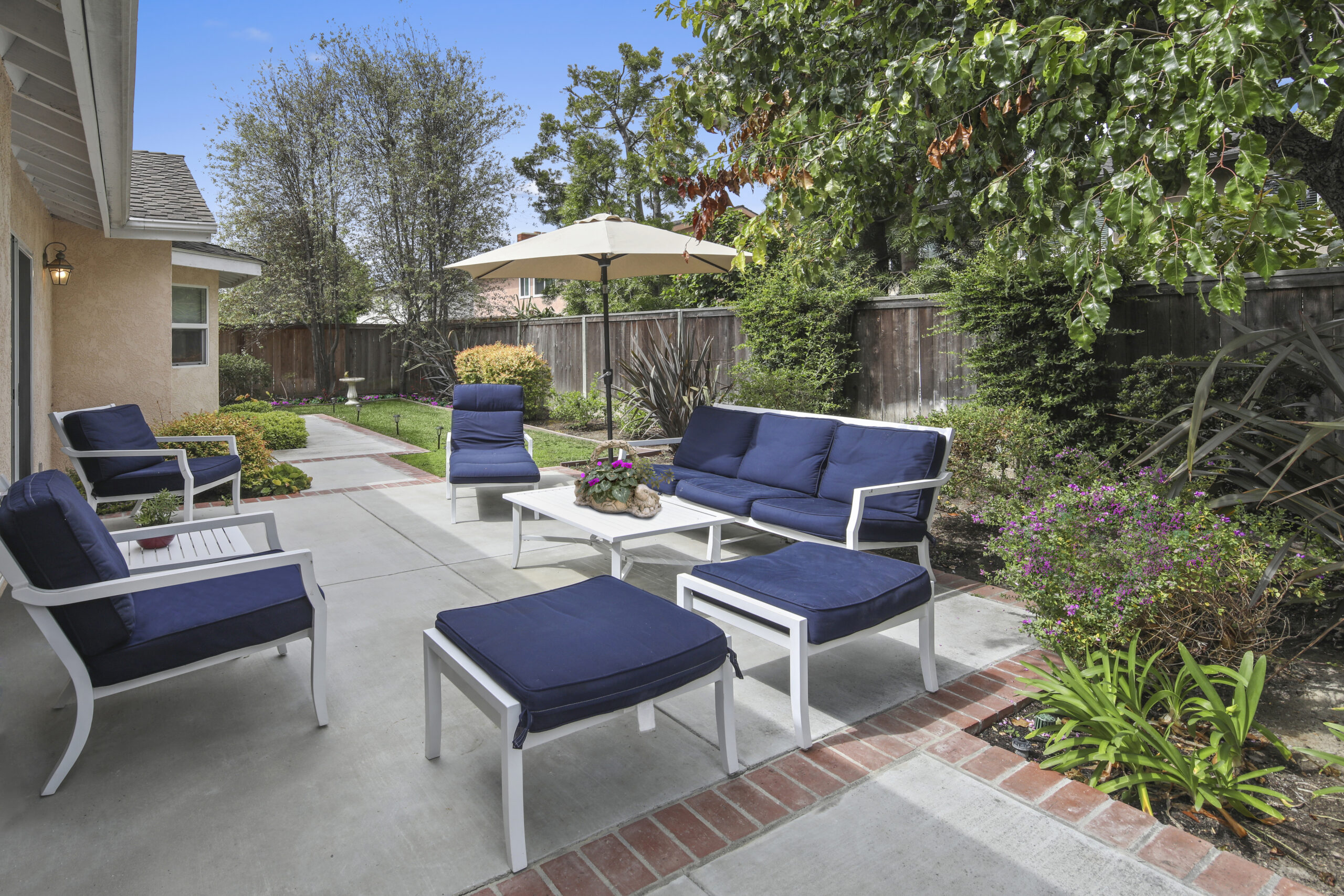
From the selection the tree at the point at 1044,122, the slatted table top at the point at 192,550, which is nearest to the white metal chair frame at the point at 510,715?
the slatted table top at the point at 192,550

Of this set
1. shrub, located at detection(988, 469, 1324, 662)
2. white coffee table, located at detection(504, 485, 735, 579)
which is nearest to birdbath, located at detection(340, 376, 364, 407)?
white coffee table, located at detection(504, 485, 735, 579)

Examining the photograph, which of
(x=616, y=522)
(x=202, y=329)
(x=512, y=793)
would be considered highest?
(x=202, y=329)

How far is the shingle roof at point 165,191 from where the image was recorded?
309 inches

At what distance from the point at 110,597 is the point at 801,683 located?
2.37 meters

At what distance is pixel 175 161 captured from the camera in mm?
10906

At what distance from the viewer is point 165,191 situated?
8.90 metres

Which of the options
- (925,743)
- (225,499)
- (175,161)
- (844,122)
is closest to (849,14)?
(844,122)

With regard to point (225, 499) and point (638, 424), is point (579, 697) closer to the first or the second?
point (225, 499)

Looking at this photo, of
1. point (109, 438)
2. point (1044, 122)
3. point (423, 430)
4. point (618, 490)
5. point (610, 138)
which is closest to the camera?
point (1044, 122)

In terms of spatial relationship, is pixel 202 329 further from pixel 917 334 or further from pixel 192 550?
pixel 917 334

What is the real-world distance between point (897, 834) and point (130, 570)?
3.01 metres

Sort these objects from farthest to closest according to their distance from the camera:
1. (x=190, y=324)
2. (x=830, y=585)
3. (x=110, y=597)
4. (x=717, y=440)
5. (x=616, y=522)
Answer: (x=190, y=324) < (x=717, y=440) < (x=616, y=522) < (x=830, y=585) < (x=110, y=597)

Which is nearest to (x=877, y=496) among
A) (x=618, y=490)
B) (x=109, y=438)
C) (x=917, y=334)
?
(x=618, y=490)

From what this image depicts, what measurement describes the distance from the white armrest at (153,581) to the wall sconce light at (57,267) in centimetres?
596
